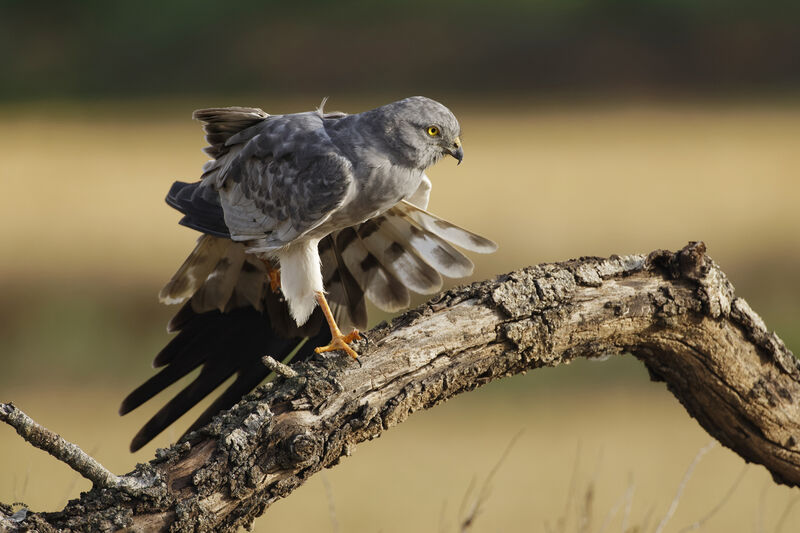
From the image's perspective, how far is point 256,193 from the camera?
3119 mm

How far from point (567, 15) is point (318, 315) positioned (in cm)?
1378

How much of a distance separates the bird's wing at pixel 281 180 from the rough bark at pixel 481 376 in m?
0.49

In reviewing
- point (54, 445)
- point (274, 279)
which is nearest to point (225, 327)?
point (274, 279)

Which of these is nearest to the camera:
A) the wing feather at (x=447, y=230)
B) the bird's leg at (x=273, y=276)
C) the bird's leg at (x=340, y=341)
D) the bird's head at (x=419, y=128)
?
the bird's leg at (x=340, y=341)

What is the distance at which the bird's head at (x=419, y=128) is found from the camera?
2918 millimetres

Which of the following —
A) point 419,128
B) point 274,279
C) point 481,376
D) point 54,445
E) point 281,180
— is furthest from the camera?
point 274,279

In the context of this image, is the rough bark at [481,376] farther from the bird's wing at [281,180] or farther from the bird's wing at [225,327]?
the bird's wing at [225,327]

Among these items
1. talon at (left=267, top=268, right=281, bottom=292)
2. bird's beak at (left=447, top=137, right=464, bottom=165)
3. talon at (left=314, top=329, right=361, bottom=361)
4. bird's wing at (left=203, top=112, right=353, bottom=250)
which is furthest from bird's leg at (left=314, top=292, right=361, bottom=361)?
bird's beak at (left=447, top=137, right=464, bottom=165)

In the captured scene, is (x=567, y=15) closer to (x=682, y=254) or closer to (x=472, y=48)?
(x=472, y=48)

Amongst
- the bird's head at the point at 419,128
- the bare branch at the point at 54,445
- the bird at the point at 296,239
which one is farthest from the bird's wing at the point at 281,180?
the bare branch at the point at 54,445

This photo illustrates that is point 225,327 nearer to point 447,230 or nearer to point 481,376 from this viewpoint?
point 447,230

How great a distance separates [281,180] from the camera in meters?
3.05

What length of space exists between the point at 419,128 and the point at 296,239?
1.71 ft

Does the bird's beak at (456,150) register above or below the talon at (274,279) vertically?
below
